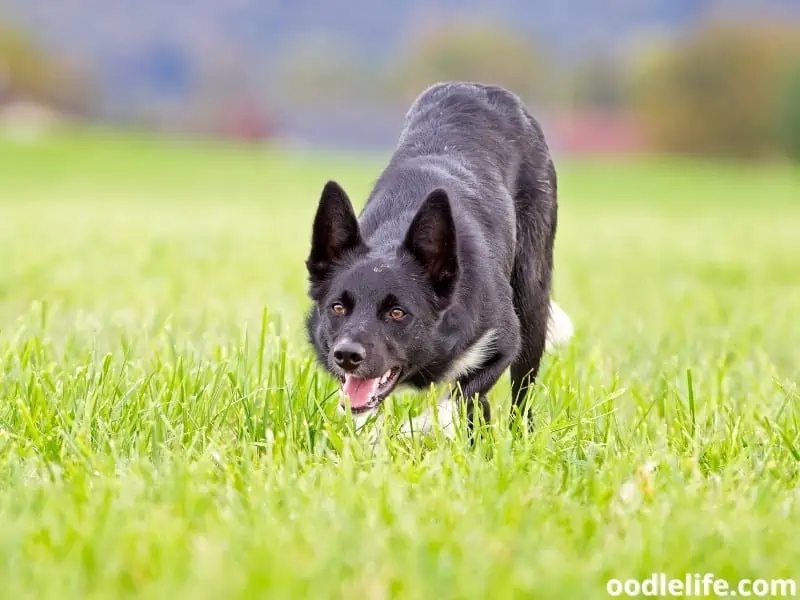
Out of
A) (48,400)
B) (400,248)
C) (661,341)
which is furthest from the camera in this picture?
(661,341)

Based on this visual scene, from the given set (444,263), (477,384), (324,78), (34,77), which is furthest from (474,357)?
(324,78)

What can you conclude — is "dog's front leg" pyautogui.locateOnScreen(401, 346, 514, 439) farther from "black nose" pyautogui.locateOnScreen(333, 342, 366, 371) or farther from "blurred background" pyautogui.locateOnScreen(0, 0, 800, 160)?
"blurred background" pyautogui.locateOnScreen(0, 0, 800, 160)

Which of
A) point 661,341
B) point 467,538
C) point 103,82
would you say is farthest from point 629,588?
point 103,82

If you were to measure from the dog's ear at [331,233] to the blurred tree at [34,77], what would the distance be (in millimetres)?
78810

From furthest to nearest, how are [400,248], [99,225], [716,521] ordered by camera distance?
[99,225] → [400,248] → [716,521]

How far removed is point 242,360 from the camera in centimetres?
443

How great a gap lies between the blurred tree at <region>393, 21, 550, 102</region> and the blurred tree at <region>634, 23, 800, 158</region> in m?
17.5

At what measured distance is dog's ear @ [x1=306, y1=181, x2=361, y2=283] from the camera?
4.31 metres

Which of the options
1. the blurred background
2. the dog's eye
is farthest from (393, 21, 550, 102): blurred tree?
the dog's eye

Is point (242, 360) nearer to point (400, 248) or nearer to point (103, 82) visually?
point (400, 248)

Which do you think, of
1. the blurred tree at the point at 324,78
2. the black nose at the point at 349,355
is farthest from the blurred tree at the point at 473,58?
the black nose at the point at 349,355

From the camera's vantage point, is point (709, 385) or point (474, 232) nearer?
point (474, 232)

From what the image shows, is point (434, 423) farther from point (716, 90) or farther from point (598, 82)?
point (598, 82)

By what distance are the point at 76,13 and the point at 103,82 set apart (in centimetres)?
9703
